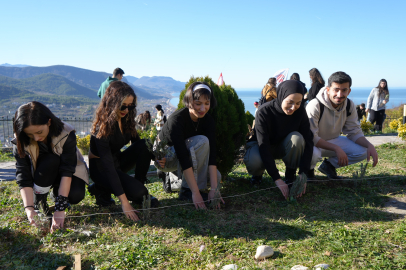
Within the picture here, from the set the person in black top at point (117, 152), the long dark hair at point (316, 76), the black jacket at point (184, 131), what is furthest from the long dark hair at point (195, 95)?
the long dark hair at point (316, 76)

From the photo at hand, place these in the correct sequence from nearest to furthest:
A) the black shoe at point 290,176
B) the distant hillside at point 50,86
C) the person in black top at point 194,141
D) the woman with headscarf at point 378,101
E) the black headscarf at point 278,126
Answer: the person in black top at point 194,141, the black headscarf at point 278,126, the black shoe at point 290,176, the woman with headscarf at point 378,101, the distant hillside at point 50,86

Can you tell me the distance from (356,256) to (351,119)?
2.42 meters

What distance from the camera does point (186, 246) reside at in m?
2.36

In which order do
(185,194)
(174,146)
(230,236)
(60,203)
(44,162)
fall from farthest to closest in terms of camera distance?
1. (185,194)
2. (174,146)
3. (44,162)
4. (60,203)
5. (230,236)

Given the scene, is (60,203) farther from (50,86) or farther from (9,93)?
(50,86)

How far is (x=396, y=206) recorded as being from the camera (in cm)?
309

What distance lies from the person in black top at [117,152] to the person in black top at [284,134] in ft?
4.48

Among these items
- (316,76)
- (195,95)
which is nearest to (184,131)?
(195,95)

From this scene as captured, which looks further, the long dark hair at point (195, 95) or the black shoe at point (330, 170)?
the black shoe at point (330, 170)

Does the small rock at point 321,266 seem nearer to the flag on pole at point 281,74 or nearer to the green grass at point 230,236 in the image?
the green grass at point 230,236

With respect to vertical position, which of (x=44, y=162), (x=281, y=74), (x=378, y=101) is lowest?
(x=44, y=162)

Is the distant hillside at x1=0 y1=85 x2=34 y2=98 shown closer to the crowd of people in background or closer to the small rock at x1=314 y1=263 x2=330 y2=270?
the crowd of people in background

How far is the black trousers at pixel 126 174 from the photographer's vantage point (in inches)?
123

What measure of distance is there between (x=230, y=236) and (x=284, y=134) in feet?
5.34
